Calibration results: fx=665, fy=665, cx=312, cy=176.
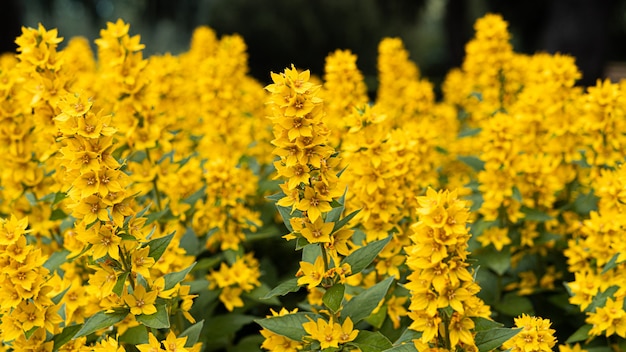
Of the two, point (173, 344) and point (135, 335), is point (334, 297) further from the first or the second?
point (135, 335)

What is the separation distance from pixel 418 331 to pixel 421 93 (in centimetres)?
283

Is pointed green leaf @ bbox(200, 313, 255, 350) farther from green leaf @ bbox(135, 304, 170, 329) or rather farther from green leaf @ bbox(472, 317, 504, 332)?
green leaf @ bbox(472, 317, 504, 332)

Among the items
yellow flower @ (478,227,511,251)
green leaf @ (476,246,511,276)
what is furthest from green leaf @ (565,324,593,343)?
yellow flower @ (478,227,511,251)

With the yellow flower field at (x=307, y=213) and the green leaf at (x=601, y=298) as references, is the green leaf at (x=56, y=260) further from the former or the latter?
the green leaf at (x=601, y=298)

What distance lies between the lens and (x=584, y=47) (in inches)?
403

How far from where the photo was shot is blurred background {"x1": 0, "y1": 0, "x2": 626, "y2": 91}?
33.9ft

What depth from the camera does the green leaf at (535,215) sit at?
11.8 ft

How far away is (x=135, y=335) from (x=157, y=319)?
528 mm

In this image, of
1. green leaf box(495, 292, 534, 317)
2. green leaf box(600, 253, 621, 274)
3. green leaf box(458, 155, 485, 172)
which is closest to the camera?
green leaf box(600, 253, 621, 274)

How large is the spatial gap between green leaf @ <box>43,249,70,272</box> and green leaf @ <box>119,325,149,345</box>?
0.58 meters

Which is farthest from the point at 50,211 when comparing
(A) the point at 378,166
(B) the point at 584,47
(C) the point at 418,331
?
(B) the point at 584,47

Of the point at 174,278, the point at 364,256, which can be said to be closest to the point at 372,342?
the point at 364,256

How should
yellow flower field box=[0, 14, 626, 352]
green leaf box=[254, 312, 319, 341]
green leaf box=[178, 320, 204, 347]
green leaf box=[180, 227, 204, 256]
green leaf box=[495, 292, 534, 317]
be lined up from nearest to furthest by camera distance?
yellow flower field box=[0, 14, 626, 352], green leaf box=[254, 312, 319, 341], green leaf box=[178, 320, 204, 347], green leaf box=[495, 292, 534, 317], green leaf box=[180, 227, 204, 256]

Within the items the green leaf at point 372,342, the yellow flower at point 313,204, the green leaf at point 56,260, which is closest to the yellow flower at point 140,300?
the yellow flower at point 313,204
